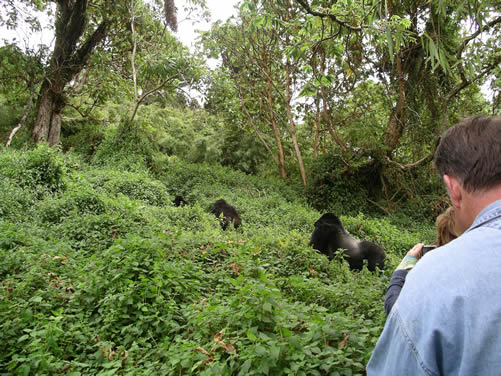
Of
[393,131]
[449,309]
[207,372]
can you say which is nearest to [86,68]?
[393,131]

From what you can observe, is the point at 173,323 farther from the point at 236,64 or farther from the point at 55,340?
the point at 236,64

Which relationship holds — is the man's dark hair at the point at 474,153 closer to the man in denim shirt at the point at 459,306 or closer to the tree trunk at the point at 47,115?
the man in denim shirt at the point at 459,306

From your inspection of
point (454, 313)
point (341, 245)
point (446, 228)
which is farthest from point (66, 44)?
point (454, 313)

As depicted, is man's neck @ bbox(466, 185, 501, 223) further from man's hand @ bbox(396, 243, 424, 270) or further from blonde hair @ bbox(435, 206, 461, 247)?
blonde hair @ bbox(435, 206, 461, 247)

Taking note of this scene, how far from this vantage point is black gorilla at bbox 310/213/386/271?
→ 16.0 ft

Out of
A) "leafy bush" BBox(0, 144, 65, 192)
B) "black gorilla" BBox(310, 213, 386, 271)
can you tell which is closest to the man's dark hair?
"black gorilla" BBox(310, 213, 386, 271)

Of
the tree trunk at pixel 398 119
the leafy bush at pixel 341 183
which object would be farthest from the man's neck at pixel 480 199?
the leafy bush at pixel 341 183

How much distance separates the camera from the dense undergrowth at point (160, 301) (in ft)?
6.38

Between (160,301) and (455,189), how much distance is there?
2438 millimetres

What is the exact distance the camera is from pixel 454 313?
2.45ft

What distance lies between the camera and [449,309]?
2.46 feet

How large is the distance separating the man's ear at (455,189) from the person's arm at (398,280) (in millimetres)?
937

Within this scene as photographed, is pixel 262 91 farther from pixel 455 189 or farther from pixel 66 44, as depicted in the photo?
pixel 455 189

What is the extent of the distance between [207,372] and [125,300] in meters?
1.32
